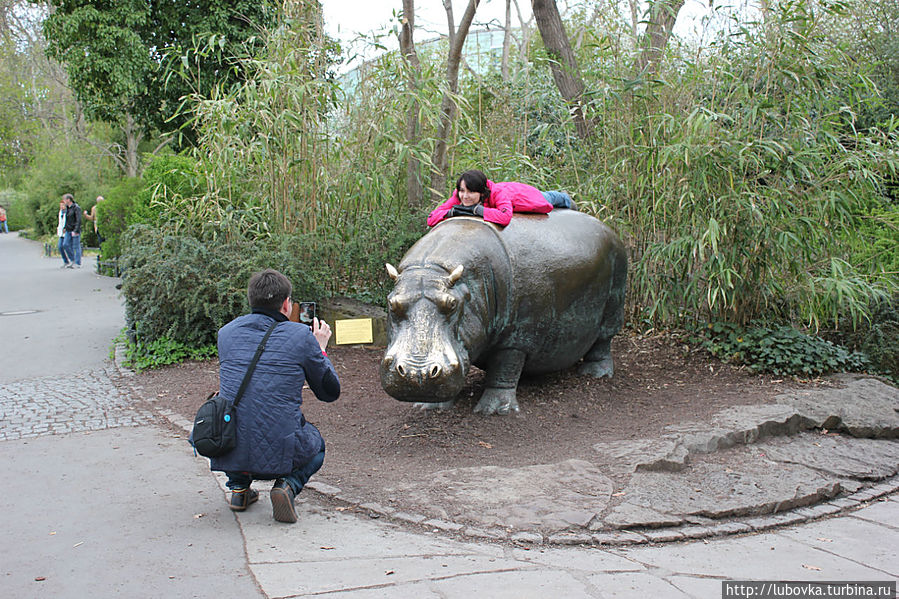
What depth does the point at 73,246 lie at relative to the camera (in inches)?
655

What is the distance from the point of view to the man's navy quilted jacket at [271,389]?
3.73 meters

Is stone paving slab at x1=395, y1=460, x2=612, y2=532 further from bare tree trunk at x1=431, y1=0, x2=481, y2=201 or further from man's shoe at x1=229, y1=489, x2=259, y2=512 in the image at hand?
bare tree trunk at x1=431, y1=0, x2=481, y2=201

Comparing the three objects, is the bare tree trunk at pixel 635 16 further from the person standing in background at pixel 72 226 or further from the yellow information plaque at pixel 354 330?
the person standing in background at pixel 72 226

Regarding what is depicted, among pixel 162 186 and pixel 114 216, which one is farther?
pixel 114 216

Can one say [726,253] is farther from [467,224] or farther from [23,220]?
[23,220]

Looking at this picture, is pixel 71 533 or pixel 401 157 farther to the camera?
pixel 401 157

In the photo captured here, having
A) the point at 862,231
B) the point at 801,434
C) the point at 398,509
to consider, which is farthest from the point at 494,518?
the point at 862,231

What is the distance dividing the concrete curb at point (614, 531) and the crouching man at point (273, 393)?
0.41 meters

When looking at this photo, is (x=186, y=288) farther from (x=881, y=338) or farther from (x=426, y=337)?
(x=881, y=338)

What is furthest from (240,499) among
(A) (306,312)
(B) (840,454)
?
(B) (840,454)

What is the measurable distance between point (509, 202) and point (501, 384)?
51.5 inches

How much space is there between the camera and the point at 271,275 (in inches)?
155

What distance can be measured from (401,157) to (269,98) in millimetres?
1585

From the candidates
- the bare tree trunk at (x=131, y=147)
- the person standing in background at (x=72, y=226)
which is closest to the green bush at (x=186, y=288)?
the person standing in background at (x=72, y=226)
